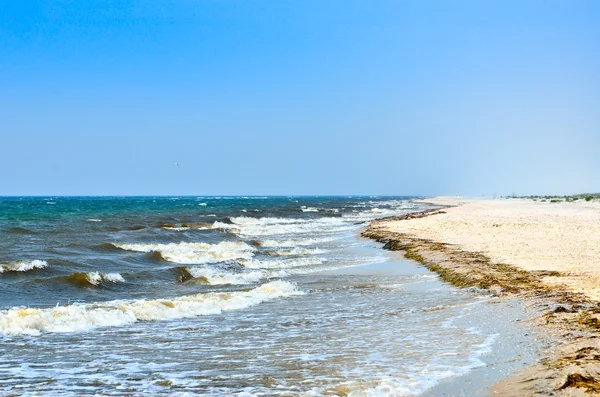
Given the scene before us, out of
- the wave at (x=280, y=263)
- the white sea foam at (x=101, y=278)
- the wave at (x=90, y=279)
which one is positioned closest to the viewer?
the wave at (x=90, y=279)

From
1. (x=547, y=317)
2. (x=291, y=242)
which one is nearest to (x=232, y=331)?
(x=547, y=317)

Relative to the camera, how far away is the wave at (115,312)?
1126cm

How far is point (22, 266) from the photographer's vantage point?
791 inches

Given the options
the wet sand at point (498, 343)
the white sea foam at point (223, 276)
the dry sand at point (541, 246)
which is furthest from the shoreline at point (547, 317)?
the white sea foam at point (223, 276)

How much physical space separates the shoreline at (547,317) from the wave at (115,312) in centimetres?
587

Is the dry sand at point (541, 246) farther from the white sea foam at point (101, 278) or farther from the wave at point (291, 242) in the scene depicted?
the white sea foam at point (101, 278)

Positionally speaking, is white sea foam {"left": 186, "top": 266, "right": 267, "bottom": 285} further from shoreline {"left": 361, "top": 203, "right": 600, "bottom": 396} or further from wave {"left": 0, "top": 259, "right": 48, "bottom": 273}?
shoreline {"left": 361, "top": 203, "right": 600, "bottom": 396}

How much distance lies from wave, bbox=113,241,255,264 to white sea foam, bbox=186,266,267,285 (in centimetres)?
416

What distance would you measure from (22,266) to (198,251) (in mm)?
9958

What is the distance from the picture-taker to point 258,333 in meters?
10.7

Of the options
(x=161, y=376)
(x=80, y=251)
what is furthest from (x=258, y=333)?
(x=80, y=251)

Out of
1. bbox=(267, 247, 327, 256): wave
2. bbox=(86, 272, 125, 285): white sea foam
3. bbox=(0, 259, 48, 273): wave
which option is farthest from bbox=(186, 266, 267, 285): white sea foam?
bbox=(267, 247, 327, 256): wave

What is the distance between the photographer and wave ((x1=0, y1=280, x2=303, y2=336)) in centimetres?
1126

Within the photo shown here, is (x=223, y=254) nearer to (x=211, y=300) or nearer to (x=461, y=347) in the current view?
(x=211, y=300)
